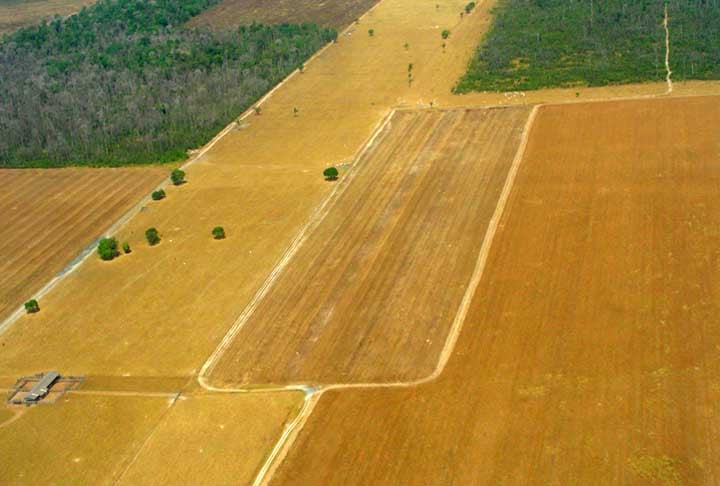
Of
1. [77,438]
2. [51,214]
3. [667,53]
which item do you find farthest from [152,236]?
[667,53]

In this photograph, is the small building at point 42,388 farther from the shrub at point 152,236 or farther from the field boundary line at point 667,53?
the field boundary line at point 667,53

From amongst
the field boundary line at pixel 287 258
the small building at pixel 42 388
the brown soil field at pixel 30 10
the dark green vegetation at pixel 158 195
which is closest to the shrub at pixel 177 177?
the dark green vegetation at pixel 158 195

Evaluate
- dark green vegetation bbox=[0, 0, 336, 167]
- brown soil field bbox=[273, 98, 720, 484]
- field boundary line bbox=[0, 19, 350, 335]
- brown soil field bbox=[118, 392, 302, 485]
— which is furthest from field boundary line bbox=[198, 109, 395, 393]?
dark green vegetation bbox=[0, 0, 336, 167]

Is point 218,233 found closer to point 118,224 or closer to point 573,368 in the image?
point 118,224

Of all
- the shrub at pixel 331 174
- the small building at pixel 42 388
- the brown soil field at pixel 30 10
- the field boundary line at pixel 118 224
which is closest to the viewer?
the small building at pixel 42 388

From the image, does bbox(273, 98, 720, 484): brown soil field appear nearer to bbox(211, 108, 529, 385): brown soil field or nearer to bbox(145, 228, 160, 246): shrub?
bbox(211, 108, 529, 385): brown soil field
